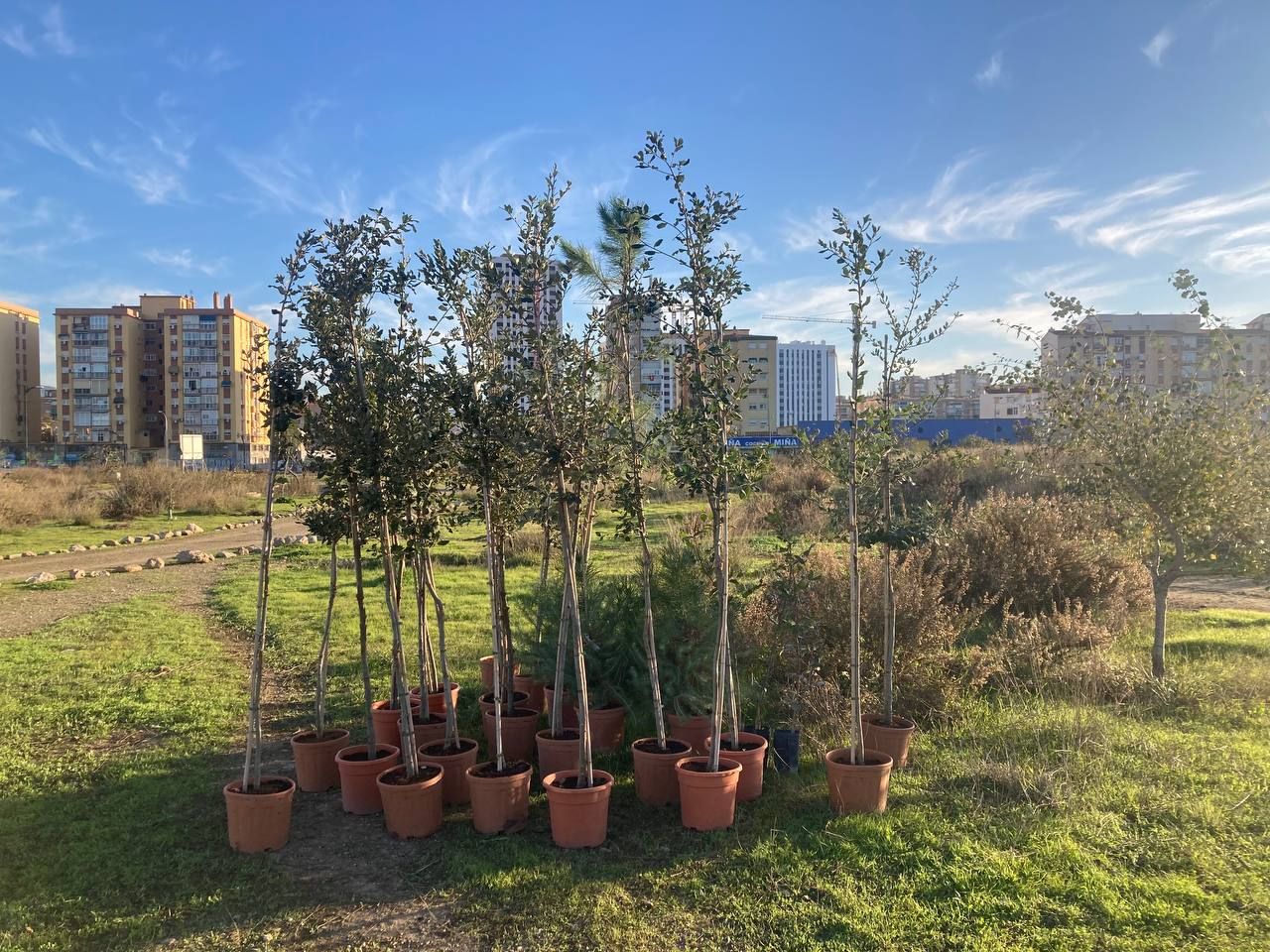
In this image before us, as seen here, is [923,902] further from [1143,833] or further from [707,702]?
[707,702]

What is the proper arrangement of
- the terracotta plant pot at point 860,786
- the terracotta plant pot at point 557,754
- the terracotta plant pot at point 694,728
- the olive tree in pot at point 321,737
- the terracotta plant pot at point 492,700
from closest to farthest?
the terracotta plant pot at point 860,786
the olive tree in pot at point 321,737
the terracotta plant pot at point 557,754
the terracotta plant pot at point 694,728
the terracotta plant pot at point 492,700

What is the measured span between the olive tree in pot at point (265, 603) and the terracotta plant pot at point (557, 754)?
55.9 inches

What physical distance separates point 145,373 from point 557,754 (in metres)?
99.3

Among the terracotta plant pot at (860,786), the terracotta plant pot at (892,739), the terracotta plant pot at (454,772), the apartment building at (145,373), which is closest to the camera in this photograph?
the terracotta plant pot at (860,786)

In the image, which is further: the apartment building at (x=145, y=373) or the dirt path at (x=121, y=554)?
the apartment building at (x=145, y=373)

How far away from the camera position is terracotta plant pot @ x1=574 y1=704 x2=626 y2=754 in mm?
5551

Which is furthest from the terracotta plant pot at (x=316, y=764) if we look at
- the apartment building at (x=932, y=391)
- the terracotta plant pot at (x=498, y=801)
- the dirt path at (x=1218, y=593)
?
the dirt path at (x=1218, y=593)

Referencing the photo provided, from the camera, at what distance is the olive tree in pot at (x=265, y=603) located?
4180 millimetres

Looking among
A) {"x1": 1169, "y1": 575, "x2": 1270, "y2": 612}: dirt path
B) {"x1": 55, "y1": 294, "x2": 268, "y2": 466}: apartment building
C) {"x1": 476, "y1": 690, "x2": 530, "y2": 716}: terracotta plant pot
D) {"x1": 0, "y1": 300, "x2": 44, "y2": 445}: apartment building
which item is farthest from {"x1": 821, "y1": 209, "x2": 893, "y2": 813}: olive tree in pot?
{"x1": 0, "y1": 300, "x2": 44, "y2": 445}: apartment building

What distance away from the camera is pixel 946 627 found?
6402 mm

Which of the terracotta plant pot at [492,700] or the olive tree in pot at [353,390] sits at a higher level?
the olive tree in pot at [353,390]

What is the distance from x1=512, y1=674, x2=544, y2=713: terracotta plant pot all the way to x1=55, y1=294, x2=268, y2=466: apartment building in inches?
3344

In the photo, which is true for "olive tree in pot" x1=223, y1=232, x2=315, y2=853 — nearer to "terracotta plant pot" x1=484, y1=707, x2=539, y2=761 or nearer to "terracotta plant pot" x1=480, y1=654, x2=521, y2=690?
"terracotta plant pot" x1=484, y1=707, x2=539, y2=761

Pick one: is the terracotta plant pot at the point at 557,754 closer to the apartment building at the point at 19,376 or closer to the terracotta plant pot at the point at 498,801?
the terracotta plant pot at the point at 498,801
